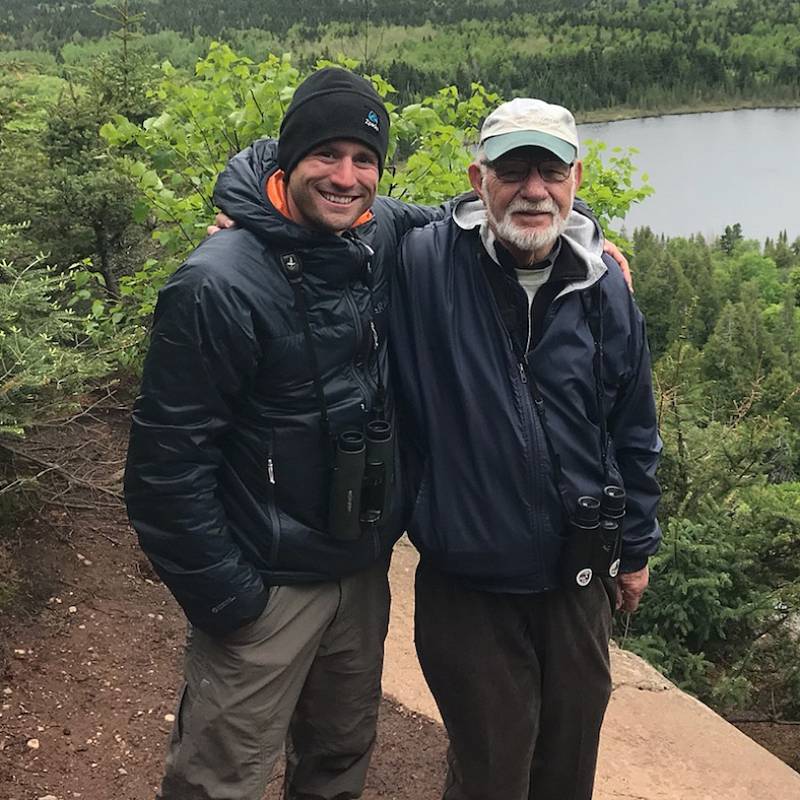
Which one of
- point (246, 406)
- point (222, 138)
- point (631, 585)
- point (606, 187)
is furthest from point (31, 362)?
point (606, 187)

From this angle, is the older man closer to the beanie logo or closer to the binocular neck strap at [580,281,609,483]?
the binocular neck strap at [580,281,609,483]

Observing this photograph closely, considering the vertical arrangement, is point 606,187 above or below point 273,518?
above

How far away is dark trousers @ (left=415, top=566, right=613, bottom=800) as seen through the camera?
261 centimetres

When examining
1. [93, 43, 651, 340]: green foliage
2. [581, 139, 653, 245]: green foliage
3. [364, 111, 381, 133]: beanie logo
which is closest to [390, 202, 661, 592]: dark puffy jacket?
[364, 111, 381, 133]: beanie logo

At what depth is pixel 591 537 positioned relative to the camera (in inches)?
98.0

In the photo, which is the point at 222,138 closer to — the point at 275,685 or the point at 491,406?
the point at 491,406

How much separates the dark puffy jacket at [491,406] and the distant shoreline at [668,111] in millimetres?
74148

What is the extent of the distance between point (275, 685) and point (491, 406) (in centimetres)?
100

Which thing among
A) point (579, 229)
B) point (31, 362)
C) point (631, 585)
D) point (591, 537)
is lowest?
point (631, 585)

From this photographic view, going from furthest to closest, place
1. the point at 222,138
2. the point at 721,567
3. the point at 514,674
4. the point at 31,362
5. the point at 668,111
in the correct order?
the point at 668,111
the point at 721,567
the point at 222,138
the point at 31,362
the point at 514,674

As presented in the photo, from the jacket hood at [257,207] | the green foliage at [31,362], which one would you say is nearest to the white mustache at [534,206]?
the jacket hood at [257,207]

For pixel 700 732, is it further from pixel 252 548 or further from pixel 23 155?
pixel 23 155

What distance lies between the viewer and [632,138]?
65.1 metres

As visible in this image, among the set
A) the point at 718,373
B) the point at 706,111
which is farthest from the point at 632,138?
the point at 718,373
